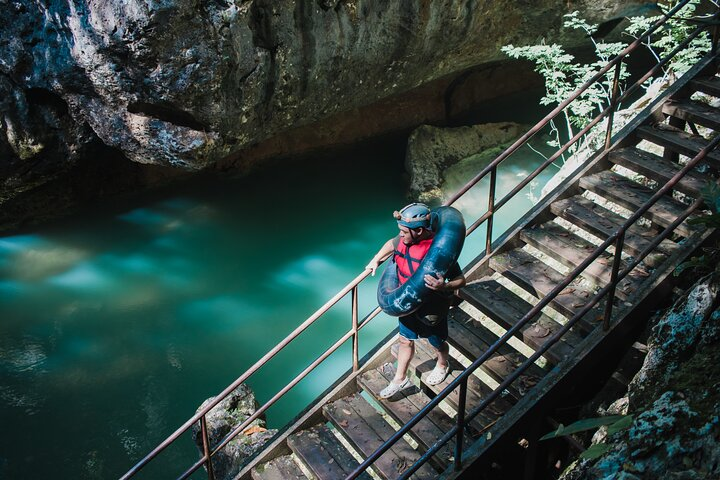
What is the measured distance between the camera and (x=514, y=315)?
5289mm

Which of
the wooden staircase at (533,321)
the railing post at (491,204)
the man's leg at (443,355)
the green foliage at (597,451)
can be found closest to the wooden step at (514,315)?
the wooden staircase at (533,321)

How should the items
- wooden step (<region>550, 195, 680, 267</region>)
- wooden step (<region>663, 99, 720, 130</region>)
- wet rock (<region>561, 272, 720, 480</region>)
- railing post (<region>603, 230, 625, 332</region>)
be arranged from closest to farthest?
wet rock (<region>561, 272, 720, 480</region>), railing post (<region>603, 230, 625, 332</region>), wooden step (<region>550, 195, 680, 267</region>), wooden step (<region>663, 99, 720, 130</region>)

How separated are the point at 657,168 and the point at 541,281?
1429mm

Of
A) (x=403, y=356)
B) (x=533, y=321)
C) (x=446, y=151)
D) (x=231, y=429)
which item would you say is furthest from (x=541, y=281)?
(x=446, y=151)

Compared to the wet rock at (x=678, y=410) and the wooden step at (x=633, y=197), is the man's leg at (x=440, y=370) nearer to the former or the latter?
the wet rock at (x=678, y=410)

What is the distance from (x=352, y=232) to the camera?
1247 centimetres

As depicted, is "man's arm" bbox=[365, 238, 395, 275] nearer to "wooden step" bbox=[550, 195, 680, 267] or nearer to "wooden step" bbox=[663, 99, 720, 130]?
"wooden step" bbox=[550, 195, 680, 267]

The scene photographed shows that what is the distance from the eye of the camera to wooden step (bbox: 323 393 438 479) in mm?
4840

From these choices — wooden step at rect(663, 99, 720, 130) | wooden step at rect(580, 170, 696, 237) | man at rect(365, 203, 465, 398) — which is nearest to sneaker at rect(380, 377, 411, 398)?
man at rect(365, 203, 465, 398)

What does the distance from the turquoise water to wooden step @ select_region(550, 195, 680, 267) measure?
15.9ft

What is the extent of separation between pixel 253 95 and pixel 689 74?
5.07 m

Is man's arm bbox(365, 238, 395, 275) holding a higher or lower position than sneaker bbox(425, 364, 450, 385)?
higher

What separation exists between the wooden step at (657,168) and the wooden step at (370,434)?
2.96m

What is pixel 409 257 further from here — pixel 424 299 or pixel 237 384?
pixel 237 384
